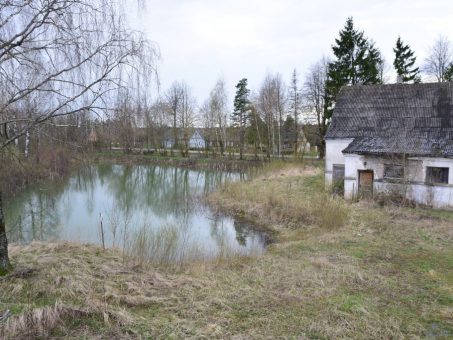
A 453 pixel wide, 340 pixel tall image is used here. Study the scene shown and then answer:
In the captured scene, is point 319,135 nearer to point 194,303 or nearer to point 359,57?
point 359,57

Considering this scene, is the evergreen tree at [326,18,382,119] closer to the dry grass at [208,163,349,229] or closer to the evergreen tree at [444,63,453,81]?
the evergreen tree at [444,63,453,81]

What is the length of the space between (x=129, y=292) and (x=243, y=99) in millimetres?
42420

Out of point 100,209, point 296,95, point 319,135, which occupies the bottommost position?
point 100,209

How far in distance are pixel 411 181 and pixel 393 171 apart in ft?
2.63

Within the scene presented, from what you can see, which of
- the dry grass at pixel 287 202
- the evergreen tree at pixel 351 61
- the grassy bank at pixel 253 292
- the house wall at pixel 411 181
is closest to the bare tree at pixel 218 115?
the evergreen tree at pixel 351 61

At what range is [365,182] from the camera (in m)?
15.6

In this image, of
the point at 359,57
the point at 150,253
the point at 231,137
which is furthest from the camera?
the point at 231,137

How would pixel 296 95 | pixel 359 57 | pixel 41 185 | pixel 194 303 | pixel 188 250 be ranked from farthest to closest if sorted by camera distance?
pixel 296 95 < pixel 359 57 < pixel 41 185 < pixel 188 250 < pixel 194 303

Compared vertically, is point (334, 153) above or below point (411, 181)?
above

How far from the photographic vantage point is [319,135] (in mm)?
35750

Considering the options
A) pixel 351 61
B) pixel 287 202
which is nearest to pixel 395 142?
pixel 287 202

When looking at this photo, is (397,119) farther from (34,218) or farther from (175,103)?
(175,103)

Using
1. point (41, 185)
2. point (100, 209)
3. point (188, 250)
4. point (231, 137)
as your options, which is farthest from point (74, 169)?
point (188, 250)

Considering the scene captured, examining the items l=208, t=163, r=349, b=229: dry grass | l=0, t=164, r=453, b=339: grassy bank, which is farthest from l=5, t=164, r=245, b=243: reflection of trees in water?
l=0, t=164, r=453, b=339: grassy bank
